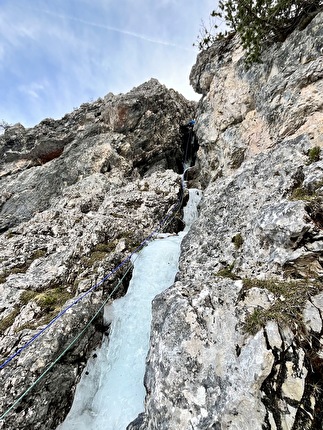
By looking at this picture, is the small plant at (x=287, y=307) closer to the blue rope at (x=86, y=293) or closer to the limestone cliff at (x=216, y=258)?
the limestone cliff at (x=216, y=258)

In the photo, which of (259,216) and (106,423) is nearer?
(106,423)

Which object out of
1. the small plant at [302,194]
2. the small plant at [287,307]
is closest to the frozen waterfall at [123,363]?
the small plant at [287,307]

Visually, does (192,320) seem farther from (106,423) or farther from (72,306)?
(72,306)

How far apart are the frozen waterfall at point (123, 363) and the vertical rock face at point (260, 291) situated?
1.13 meters

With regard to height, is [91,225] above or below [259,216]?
above

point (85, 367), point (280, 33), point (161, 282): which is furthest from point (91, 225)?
point (280, 33)

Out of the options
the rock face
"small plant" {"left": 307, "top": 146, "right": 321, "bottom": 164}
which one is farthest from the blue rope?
"small plant" {"left": 307, "top": 146, "right": 321, "bottom": 164}

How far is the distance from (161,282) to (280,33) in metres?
15.2

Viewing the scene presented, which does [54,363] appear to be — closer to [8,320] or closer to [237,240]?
[8,320]

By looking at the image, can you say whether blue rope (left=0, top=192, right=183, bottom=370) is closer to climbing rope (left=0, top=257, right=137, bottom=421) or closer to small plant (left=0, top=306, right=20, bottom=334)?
climbing rope (left=0, top=257, right=137, bottom=421)

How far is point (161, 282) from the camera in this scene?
10914mm

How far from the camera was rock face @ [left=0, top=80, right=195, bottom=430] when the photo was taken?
724 centimetres

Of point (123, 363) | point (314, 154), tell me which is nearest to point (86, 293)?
point (123, 363)

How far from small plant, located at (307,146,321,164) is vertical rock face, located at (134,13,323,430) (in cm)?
7
